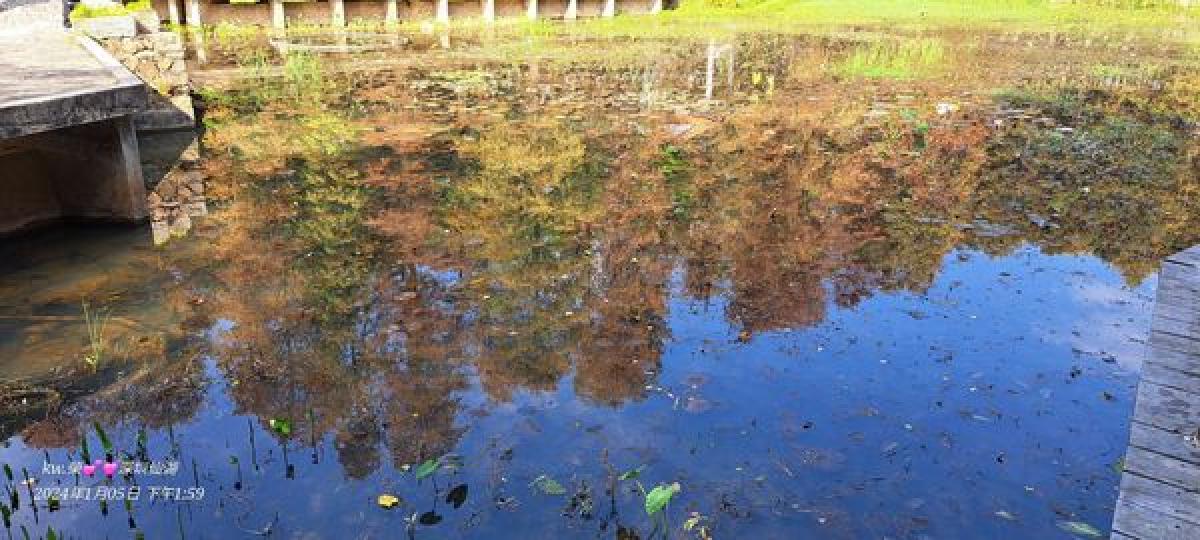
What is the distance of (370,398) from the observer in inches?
176

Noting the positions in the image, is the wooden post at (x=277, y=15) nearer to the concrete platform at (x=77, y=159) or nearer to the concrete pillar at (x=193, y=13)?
the concrete pillar at (x=193, y=13)

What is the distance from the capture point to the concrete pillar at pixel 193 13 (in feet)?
63.9

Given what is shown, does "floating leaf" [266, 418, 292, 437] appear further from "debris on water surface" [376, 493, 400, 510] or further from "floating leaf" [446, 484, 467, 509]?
"floating leaf" [446, 484, 467, 509]

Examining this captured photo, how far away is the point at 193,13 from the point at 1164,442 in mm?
20973

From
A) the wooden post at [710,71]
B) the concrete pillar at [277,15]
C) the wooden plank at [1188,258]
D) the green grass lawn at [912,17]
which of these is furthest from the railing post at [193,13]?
the wooden plank at [1188,258]

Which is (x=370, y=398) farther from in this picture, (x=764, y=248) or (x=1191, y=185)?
(x=1191, y=185)

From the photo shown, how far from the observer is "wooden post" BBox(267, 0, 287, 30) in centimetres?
1994

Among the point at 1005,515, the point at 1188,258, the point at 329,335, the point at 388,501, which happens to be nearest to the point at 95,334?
the point at 329,335

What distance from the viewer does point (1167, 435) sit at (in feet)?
10.8

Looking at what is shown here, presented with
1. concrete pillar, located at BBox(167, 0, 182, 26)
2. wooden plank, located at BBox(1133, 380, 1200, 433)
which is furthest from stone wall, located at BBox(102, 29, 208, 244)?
concrete pillar, located at BBox(167, 0, 182, 26)

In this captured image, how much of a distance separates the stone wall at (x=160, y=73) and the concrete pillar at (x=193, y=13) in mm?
11252

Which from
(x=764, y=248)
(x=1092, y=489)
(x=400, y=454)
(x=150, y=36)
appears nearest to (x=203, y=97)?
(x=150, y=36)

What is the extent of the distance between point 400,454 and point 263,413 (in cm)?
85

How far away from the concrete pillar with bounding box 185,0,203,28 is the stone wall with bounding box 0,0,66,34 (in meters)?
5.49
